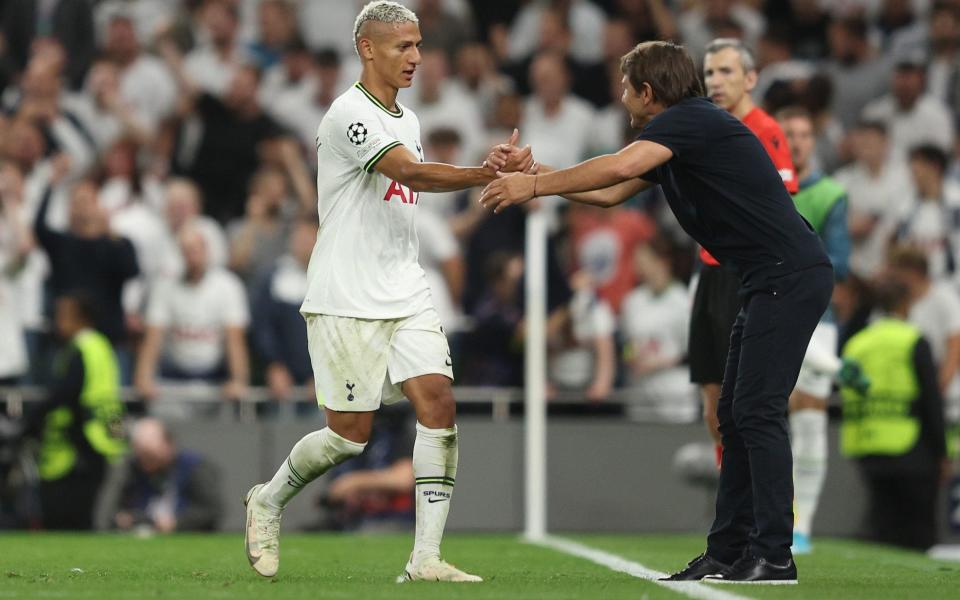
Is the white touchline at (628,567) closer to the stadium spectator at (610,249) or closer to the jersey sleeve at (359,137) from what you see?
the jersey sleeve at (359,137)

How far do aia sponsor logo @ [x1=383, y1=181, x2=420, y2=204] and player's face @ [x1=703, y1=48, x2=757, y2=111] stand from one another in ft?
8.08

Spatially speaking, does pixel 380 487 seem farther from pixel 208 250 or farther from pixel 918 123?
pixel 918 123

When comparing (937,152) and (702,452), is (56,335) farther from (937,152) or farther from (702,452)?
(937,152)

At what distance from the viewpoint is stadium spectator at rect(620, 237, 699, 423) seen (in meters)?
13.6

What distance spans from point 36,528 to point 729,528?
7543 mm

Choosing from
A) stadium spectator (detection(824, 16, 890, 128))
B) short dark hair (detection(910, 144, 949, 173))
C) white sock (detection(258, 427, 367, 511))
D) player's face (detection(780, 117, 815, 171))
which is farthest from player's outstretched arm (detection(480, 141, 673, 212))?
stadium spectator (detection(824, 16, 890, 128))

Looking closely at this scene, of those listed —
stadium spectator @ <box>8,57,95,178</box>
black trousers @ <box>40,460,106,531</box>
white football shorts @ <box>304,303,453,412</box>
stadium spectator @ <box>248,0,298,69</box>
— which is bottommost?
black trousers @ <box>40,460,106,531</box>

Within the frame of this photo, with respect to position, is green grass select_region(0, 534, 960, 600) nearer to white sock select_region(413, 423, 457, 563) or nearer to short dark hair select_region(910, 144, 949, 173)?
white sock select_region(413, 423, 457, 563)

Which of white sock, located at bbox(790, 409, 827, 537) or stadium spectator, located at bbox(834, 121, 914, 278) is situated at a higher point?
stadium spectator, located at bbox(834, 121, 914, 278)

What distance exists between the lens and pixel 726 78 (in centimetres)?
915

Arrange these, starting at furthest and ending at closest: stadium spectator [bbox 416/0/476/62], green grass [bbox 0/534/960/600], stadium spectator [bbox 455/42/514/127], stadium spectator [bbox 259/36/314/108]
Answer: stadium spectator [bbox 416/0/476/62]
stadium spectator [bbox 259/36/314/108]
stadium spectator [bbox 455/42/514/127]
green grass [bbox 0/534/960/600]

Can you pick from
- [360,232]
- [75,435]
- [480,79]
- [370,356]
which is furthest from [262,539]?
[480,79]

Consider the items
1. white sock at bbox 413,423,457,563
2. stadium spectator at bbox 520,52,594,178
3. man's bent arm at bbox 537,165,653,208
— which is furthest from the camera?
stadium spectator at bbox 520,52,594,178

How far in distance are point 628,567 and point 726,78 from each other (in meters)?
2.67
